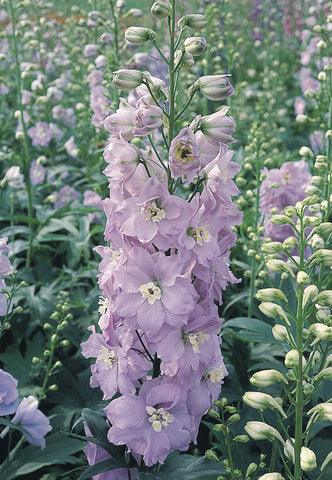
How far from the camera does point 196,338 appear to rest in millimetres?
1825

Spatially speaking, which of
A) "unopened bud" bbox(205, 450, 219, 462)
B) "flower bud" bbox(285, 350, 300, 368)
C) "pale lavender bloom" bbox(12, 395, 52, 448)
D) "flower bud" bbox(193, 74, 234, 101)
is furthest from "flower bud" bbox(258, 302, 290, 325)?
"pale lavender bloom" bbox(12, 395, 52, 448)

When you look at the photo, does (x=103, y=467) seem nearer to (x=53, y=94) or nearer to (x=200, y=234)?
(x=200, y=234)

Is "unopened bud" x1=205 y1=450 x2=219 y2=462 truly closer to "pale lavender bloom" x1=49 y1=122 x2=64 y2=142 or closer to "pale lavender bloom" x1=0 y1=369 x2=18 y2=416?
"pale lavender bloom" x1=0 y1=369 x2=18 y2=416

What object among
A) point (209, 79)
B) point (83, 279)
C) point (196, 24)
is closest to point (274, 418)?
point (209, 79)

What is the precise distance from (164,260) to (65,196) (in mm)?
2992

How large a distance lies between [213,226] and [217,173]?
169 millimetres

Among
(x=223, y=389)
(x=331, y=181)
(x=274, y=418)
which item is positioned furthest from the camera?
(x=223, y=389)

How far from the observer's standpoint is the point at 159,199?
177cm

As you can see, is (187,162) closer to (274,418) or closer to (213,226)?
(213,226)

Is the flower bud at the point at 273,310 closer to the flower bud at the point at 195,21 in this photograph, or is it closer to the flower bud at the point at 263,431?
the flower bud at the point at 263,431

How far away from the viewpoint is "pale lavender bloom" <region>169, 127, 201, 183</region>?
171cm

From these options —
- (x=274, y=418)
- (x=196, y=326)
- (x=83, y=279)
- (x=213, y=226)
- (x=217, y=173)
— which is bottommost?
(x=83, y=279)

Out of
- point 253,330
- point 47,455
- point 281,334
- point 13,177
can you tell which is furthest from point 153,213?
point 13,177

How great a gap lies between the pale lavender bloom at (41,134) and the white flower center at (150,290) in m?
3.50
